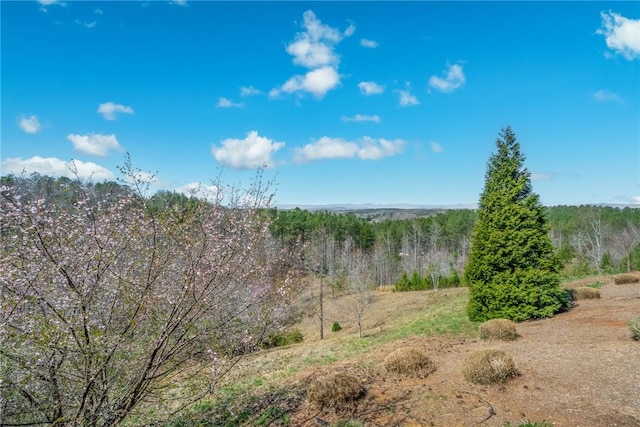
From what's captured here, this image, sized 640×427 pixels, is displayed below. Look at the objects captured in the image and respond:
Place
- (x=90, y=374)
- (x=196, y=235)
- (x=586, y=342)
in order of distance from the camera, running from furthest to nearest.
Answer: (x=586, y=342) → (x=196, y=235) → (x=90, y=374)

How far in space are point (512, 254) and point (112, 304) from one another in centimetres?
1226

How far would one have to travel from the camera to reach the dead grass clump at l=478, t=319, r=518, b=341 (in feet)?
33.6

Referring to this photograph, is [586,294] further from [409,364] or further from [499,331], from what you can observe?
[409,364]

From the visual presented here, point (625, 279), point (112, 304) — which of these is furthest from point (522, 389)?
point (625, 279)

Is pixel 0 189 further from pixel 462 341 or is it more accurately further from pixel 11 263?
pixel 462 341

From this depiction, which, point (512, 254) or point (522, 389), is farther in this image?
point (512, 254)

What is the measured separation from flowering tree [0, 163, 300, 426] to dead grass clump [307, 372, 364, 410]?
69.1 inches

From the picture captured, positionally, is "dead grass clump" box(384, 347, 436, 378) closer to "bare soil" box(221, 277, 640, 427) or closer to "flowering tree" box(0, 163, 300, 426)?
"bare soil" box(221, 277, 640, 427)

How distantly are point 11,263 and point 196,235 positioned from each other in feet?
7.00

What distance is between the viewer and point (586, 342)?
8.81 metres

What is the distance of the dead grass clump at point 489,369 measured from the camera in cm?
672

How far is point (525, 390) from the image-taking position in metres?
A: 6.36

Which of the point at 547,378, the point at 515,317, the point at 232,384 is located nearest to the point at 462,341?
the point at 515,317

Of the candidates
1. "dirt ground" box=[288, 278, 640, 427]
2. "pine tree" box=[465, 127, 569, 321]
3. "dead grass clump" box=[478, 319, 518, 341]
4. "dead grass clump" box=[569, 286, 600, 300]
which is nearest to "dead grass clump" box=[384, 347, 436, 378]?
"dirt ground" box=[288, 278, 640, 427]
